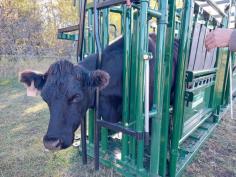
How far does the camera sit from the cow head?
6.16ft

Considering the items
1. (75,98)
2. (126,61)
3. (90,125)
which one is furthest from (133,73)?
(90,125)

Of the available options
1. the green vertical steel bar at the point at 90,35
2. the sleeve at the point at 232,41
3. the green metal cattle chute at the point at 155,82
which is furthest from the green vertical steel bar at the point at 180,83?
the green vertical steel bar at the point at 90,35

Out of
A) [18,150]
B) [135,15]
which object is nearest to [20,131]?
[18,150]

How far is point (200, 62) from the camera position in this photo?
2.69 m

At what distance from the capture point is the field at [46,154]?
264 cm

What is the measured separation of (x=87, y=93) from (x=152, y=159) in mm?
850

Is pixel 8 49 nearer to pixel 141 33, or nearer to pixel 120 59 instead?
pixel 120 59

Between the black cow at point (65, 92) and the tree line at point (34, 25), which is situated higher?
the tree line at point (34, 25)

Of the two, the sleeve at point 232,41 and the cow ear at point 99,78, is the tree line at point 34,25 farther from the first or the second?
the sleeve at point 232,41

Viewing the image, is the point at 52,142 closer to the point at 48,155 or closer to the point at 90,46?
the point at 48,155

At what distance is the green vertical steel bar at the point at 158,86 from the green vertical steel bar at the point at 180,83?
0.60 feet

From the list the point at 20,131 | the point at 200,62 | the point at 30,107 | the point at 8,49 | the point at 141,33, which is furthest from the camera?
the point at 8,49

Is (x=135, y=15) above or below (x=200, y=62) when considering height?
above

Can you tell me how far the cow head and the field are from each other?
2.90ft
